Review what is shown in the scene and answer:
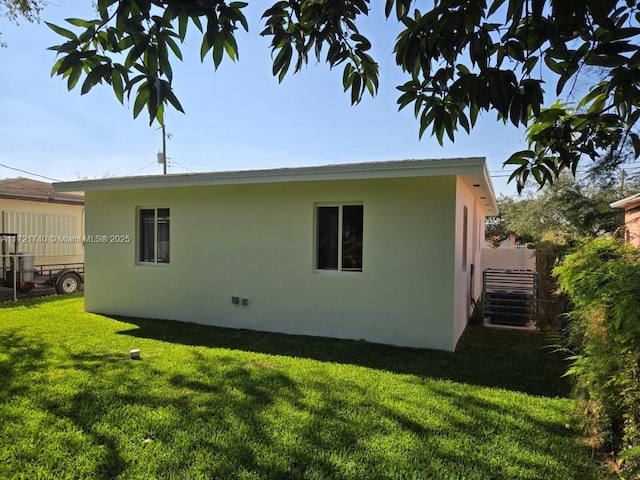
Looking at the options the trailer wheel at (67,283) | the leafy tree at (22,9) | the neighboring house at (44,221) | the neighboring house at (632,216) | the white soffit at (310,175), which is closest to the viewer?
the white soffit at (310,175)

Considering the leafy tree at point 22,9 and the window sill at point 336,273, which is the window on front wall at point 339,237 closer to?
the window sill at point 336,273

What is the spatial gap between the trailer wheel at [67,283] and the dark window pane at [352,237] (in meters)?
9.65

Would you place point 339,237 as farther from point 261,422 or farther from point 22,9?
point 22,9

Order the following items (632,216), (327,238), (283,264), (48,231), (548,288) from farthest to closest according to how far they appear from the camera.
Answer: (48,231) → (632,216) → (548,288) → (283,264) → (327,238)

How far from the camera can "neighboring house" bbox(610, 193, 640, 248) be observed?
817cm

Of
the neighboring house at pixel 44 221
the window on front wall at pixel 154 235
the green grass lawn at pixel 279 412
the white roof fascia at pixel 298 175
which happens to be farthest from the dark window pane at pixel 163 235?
the neighboring house at pixel 44 221

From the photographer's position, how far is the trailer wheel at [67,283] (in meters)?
Result: 12.1

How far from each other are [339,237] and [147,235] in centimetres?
458

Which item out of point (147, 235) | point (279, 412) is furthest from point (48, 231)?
point (279, 412)

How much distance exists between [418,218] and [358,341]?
2.37 meters

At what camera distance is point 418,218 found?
6.65 meters

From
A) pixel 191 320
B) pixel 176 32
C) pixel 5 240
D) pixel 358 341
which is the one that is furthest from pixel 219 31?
pixel 5 240

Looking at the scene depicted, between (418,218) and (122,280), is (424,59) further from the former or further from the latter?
(122,280)

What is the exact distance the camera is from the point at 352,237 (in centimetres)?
719
